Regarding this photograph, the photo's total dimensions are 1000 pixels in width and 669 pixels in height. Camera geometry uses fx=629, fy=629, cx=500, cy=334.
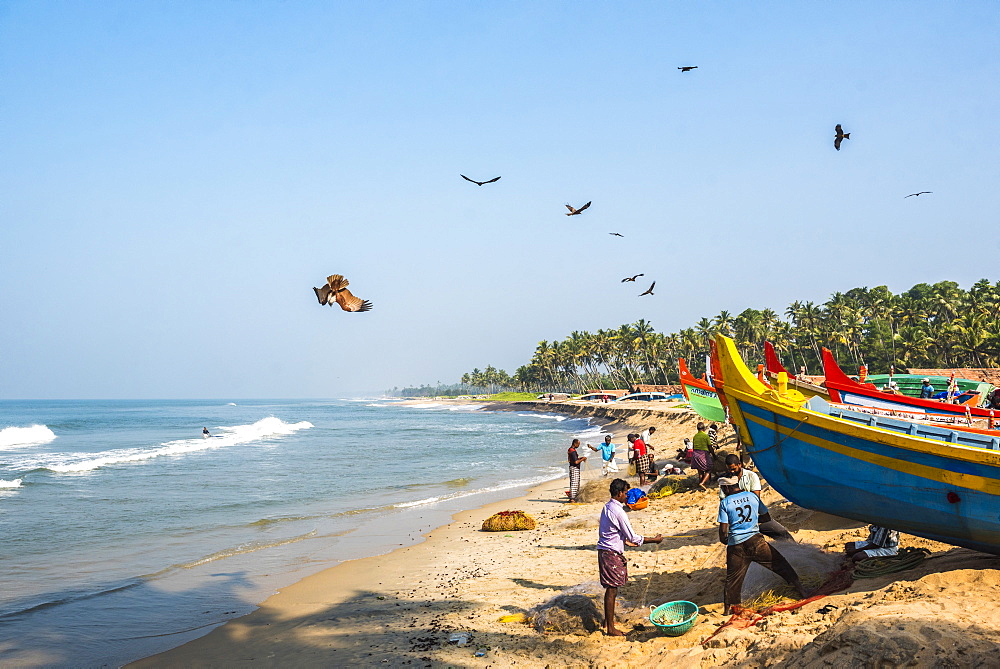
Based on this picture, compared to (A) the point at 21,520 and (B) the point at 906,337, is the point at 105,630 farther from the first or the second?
(B) the point at 906,337

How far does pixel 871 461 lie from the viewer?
7.36 metres

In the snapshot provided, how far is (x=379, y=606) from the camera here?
30.3ft

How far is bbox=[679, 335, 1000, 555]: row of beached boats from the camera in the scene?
6445mm

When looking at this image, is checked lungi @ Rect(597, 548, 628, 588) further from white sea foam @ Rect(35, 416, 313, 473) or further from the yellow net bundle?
white sea foam @ Rect(35, 416, 313, 473)

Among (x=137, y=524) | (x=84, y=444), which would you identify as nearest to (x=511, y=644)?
(x=137, y=524)

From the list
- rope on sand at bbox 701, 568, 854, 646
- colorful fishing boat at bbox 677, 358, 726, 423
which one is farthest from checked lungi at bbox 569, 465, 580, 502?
rope on sand at bbox 701, 568, 854, 646

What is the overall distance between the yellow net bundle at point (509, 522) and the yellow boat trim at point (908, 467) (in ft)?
22.6

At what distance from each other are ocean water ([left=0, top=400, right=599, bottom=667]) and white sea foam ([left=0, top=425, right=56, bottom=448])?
63.9ft

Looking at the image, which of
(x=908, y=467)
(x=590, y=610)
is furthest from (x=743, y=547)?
(x=908, y=467)

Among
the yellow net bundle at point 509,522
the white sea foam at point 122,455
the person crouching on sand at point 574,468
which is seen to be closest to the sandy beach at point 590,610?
the yellow net bundle at point 509,522

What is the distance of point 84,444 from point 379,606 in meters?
49.7

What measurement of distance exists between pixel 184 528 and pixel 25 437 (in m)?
55.7

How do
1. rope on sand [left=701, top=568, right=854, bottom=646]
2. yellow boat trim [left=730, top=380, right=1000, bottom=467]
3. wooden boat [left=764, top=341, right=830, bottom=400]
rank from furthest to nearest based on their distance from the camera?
wooden boat [left=764, top=341, right=830, bottom=400]
yellow boat trim [left=730, top=380, right=1000, bottom=467]
rope on sand [left=701, top=568, right=854, bottom=646]

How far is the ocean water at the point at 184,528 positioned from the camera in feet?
30.9
